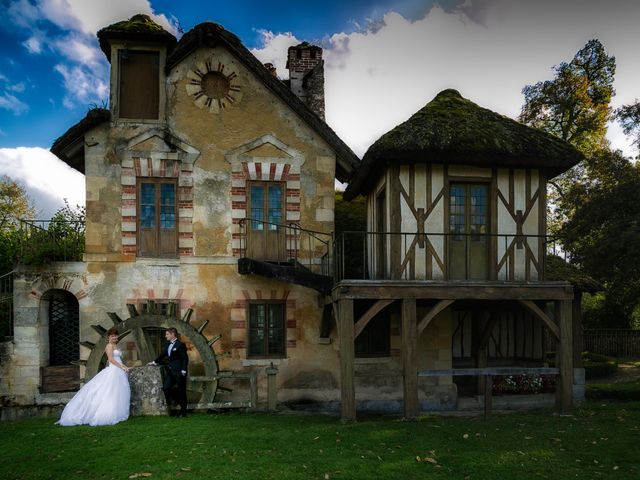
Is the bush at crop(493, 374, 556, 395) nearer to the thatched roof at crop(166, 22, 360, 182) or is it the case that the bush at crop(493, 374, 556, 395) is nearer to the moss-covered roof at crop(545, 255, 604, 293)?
the moss-covered roof at crop(545, 255, 604, 293)

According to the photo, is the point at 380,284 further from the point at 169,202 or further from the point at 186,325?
the point at 169,202

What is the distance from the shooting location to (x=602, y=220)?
2052 cm

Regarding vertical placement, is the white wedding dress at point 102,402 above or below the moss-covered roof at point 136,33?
below

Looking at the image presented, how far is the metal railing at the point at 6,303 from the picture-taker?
13234 millimetres

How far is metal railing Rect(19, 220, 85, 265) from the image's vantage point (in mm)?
12711

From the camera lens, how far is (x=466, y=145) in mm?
11086

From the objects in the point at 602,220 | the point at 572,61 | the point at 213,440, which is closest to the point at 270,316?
the point at 213,440

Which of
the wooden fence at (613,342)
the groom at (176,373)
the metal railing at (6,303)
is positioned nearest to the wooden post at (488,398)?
the groom at (176,373)

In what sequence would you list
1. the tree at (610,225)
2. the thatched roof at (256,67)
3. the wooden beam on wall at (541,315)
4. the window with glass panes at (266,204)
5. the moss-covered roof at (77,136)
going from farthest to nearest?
1. the tree at (610,225)
2. the window with glass panes at (266,204)
3. the thatched roof at (256,67)
4. the moss-covered roof at (77,136)
5. the wooden beam on wall at (541,315)

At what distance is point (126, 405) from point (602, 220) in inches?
688

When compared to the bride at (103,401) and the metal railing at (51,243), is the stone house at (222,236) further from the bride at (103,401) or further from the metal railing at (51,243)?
the bride at (103,401)

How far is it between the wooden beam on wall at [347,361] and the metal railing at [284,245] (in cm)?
284

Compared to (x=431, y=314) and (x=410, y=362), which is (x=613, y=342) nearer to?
(x=431, y=314)

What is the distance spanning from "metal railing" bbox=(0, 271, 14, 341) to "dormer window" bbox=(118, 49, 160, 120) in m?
4.64
